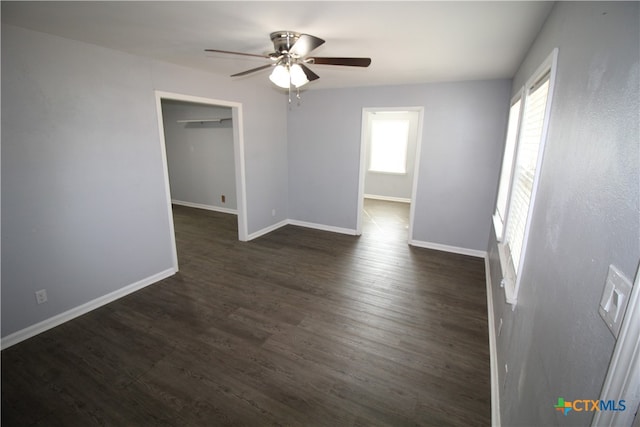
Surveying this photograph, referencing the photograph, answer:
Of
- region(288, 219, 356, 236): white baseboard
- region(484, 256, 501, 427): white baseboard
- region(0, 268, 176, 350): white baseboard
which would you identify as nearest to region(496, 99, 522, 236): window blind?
region(484, 256, 501, 427): white baseboard

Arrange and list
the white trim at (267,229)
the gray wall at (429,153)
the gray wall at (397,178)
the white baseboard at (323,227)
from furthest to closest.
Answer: the gray wall at (397,178), the white baseboard at (323,227), the white trim at (267,229), the gray wall at (429,153)

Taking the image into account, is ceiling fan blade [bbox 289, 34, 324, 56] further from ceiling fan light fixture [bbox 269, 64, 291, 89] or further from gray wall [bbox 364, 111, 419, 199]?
gray wall [bbox 364, 111, 419, 199]

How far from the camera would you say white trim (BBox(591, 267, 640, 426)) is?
0.53 meters

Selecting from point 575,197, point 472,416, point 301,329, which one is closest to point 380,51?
point 575,197

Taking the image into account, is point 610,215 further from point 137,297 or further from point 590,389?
point 137,297

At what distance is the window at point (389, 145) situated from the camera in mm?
7340

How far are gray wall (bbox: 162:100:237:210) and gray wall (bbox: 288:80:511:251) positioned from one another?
1740 millimetres

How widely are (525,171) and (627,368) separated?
1.84 metres

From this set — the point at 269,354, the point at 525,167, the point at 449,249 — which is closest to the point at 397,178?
the point at 449,249

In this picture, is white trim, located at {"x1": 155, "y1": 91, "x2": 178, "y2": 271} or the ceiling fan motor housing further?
white trim, located at {"x1": 155, "y1": 91, "x2": 178, "y2": 271}

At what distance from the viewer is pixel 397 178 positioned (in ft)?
25.0

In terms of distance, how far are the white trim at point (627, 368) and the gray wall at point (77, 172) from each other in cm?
337

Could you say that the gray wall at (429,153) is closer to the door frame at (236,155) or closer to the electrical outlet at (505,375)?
the door frame at (236,155)

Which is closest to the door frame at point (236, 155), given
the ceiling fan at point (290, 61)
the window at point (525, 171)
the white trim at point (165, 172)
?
the white trim at point (165, 172)
